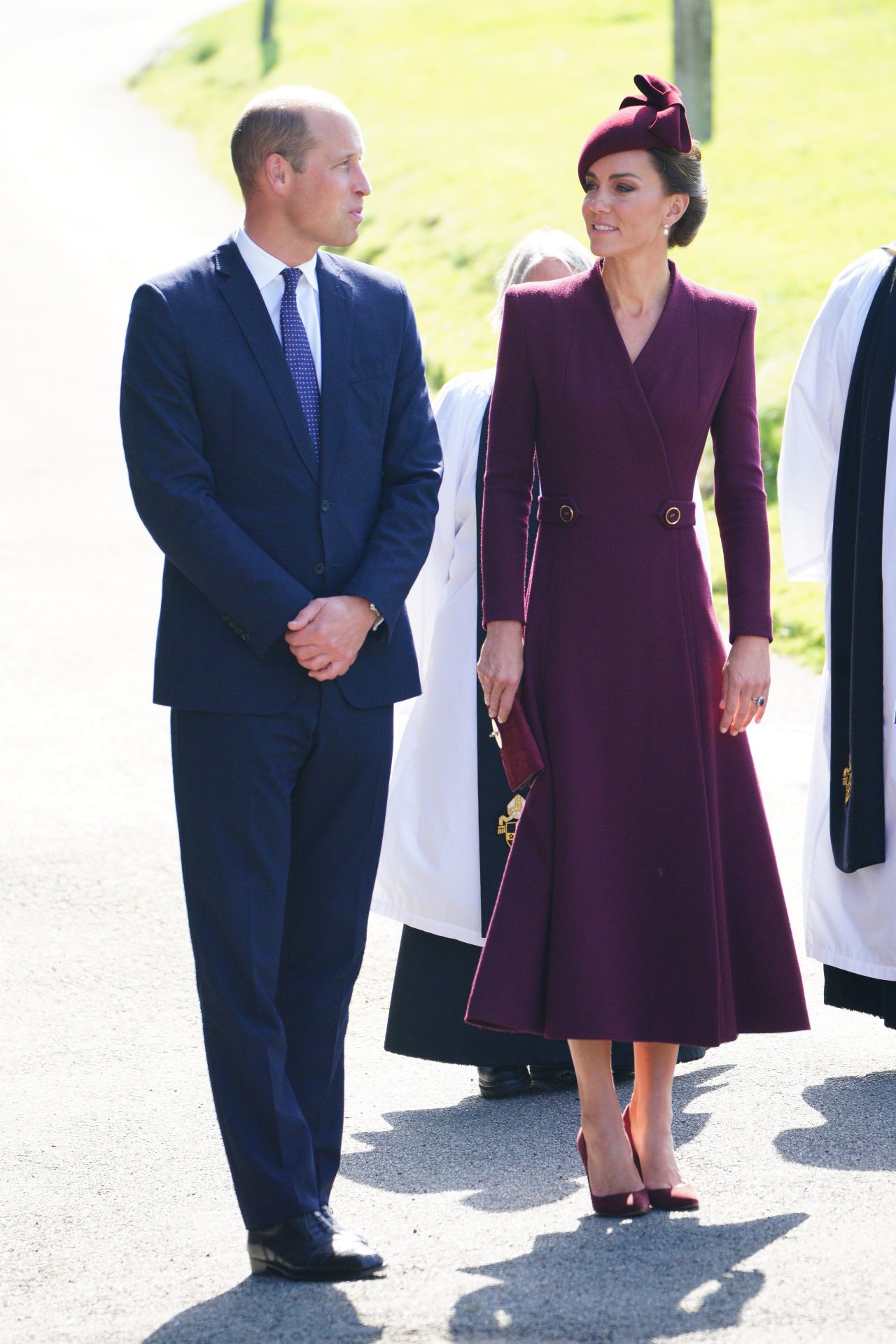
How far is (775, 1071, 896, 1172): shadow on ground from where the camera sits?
414 cm

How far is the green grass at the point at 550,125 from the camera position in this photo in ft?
57.7

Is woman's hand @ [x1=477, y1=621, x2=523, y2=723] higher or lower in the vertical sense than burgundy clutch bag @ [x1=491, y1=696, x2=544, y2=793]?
higher

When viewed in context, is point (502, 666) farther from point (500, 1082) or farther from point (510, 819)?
point (500, 1082)

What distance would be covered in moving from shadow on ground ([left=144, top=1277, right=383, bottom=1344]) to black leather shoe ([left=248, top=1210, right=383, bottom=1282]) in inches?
1.1

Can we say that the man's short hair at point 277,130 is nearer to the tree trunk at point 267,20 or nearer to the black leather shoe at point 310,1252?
the black leather shoe at point 310,1252

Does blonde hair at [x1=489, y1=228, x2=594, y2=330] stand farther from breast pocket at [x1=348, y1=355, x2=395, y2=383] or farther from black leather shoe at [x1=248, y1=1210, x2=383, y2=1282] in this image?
black leather shoe at [x1=248, y1=1210, x2=383, y2=1282]

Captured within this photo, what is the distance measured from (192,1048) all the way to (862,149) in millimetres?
20481

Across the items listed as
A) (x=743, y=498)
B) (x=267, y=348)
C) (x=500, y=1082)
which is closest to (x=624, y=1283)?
(x=500, y=1082)

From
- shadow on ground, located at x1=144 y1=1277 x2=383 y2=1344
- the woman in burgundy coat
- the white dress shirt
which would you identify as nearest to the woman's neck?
the woman in burgundy coat

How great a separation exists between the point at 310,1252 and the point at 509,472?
5.09 feet

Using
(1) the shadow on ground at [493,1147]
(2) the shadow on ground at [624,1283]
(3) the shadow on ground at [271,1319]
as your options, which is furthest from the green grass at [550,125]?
(3) the shadow on ground at [271,1319]

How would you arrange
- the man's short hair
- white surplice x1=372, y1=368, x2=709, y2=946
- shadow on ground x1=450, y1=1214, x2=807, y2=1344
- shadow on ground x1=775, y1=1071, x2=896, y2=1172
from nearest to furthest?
1. shadow on ground x1=450, y1=1214, x2=807, y2=1344
2. the man's short hair
3. shadow on ground x1=775, y1=1071, x2=896, y2=1172
4. white surplice x1=372, y1=368, x2=709, y2=946

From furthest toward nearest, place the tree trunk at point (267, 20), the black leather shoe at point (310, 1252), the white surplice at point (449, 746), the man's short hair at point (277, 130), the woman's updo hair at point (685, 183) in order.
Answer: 1. the tree trunk at point (267, 20)
2. the white surplice at point (449, 746)
3. the woman's updo hair at point (685, 183)
4. the man's short hair at point (277, 130)
5. the black leather shoe at point (310, 1252)

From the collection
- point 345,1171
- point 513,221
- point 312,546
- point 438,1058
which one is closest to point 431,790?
point 438,1058
